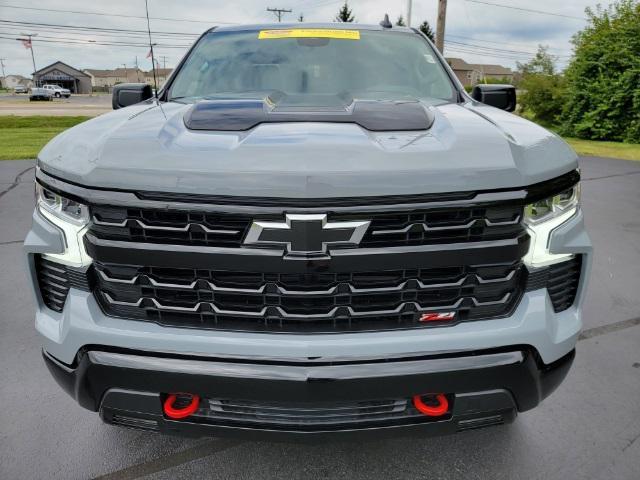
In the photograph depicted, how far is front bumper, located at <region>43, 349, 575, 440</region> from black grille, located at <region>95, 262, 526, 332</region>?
0.42 feet

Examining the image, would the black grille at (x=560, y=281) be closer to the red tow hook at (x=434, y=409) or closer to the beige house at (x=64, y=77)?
the red tow hook at (x=434, y=409)

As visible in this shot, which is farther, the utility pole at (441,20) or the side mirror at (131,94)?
the utility pole at (441,20)

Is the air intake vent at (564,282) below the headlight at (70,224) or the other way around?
below

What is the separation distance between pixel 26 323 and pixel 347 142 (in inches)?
112

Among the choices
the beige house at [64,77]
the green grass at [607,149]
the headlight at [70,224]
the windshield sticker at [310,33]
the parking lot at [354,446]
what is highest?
the windshield sticker at [310,33]

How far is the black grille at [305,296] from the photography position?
1.62 m

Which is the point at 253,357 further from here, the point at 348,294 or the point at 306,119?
the point at 306,119

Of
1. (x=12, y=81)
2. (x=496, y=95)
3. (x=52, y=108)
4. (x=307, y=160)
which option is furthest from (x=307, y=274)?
(x=12, y=81)

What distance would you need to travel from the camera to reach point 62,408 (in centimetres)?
254

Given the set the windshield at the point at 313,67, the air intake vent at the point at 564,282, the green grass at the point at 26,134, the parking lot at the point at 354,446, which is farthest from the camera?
the green grass at the point at 26,134

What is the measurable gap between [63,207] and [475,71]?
113039 millimetres

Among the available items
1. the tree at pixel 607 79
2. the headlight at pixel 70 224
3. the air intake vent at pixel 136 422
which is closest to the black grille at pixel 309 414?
the air intake vent at pixel 136 422

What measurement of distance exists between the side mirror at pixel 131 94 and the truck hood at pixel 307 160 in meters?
1.42

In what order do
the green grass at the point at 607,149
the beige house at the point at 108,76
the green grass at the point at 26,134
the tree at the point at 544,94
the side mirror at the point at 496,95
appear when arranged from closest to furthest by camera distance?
Answer: 1. the side mirror at the point at 496,95
2. the green grass at the point at 26,134
3. the green grass at the point at 607,149
4. the tree at the point at 544,94
5. the beige house at the point at 108,76
